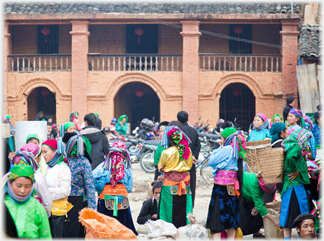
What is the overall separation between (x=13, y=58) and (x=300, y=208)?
16197 millimetres

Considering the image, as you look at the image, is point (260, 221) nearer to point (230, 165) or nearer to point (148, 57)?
point (230, 165)

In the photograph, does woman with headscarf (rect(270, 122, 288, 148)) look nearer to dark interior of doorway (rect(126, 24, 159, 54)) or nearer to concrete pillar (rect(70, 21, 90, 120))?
concrete pillar (rect(70, 21, 90, 120))

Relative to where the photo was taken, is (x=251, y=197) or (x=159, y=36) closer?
(x=251, y=197)

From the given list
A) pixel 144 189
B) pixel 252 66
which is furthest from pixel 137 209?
pixel 252 66

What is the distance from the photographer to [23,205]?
355 cm

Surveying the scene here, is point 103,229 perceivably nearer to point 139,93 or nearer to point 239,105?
point 139,93

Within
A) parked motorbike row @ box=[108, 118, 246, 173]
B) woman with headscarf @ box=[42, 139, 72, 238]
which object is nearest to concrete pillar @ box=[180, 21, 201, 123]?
parked motorbike row @ box=[108, 118, 246, 173]

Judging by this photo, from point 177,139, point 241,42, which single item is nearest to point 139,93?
point 241,42

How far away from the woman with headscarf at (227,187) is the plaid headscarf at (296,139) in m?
0.53

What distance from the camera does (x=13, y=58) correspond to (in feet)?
61.3

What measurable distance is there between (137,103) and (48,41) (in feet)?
16.9

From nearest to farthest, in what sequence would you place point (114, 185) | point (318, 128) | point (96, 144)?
1. point (114, 185)
2. point (96, 144)
3. point (318, 128)

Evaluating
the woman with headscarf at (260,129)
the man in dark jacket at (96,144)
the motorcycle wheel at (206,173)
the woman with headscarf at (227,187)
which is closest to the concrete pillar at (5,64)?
the motorcycle wheel at (206,173)

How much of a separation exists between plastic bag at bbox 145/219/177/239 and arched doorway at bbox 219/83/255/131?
46.7ft
